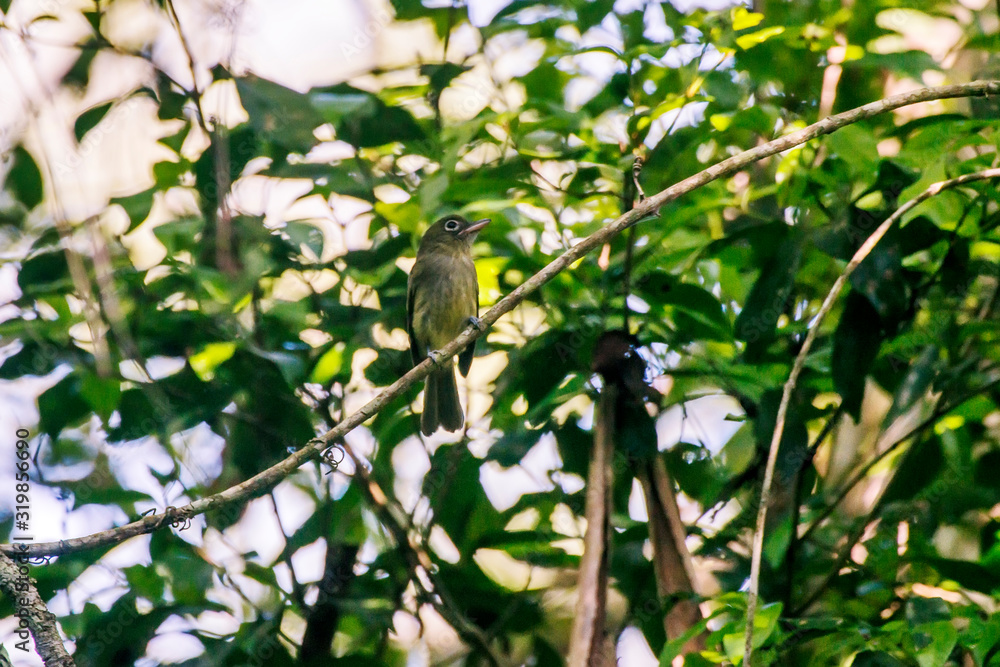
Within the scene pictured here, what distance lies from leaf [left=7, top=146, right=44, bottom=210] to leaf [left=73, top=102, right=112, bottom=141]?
51 centimetres

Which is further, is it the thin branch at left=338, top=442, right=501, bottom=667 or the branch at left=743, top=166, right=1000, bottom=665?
the thin branch at left=338, top=442, right=501, bottom=667

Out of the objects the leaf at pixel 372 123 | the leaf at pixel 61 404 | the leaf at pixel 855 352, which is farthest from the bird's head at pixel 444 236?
the leaf at pixel 855 352

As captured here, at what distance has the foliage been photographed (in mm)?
3280

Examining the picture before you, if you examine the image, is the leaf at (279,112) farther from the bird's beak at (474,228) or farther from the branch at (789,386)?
the branch at (789,386)

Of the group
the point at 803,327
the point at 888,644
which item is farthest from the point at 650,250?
the point at 888,644

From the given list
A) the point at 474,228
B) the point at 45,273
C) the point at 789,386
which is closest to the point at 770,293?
the point at 789,386

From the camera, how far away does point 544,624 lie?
4047 millimetres

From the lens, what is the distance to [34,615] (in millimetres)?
2102

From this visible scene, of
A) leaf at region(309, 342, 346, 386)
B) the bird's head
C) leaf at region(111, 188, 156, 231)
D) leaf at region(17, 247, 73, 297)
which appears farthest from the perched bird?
leaf at region(17, 247, 73, 297)

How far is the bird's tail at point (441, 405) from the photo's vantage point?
449cm

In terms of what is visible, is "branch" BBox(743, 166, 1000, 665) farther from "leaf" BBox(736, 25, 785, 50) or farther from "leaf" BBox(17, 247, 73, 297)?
"leaf" BBox(17, 247, 73, 297)

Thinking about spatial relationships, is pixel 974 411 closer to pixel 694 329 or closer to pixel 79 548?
pixel 694 329

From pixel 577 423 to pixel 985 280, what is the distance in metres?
2.31

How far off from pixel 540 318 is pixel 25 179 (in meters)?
2.29
